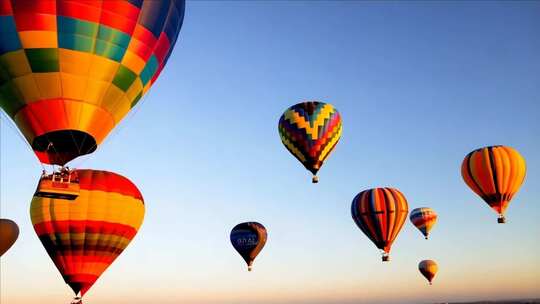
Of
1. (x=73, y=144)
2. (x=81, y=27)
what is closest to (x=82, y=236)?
(x=73, y=144)

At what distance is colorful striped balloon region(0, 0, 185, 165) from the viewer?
1500 centimetres

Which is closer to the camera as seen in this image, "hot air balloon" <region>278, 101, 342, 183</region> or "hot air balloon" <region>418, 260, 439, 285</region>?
"hot air balloon" <region>278, 101, 342, 183</region>

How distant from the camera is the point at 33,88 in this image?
15.2 metres

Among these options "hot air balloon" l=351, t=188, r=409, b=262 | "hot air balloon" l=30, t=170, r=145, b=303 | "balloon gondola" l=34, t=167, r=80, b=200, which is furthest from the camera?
"hot air balloon" l=351, t=188, r=409, b=262

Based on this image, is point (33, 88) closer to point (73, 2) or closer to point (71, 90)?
point (71, 90)

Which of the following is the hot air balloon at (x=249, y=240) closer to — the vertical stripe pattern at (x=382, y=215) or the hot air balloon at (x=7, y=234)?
the vertical stripe pattern at (x=382, y=215)

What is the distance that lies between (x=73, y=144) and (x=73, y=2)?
13.8 feet

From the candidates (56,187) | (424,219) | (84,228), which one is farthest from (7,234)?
(424,219)

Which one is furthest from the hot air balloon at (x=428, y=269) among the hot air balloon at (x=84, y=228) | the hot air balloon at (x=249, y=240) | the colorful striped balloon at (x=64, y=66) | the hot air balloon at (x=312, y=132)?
the colorful striped balloon at (x=64, y=66)

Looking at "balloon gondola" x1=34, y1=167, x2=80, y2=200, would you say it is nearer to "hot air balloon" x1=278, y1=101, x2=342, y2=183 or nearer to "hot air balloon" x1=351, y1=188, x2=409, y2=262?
"hot air balloon" x1=278, y1=101, x2=342, y2=183

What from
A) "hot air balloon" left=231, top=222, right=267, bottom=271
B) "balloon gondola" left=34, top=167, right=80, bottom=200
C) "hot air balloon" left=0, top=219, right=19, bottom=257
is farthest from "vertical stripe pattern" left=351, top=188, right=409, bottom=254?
"balloon gondola" left=34, top=167, right=80, bottom=200

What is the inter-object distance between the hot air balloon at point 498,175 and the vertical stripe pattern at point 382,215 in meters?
4.24

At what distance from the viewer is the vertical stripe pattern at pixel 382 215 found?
29328mm

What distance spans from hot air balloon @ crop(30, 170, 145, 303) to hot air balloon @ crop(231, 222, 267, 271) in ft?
47.5
